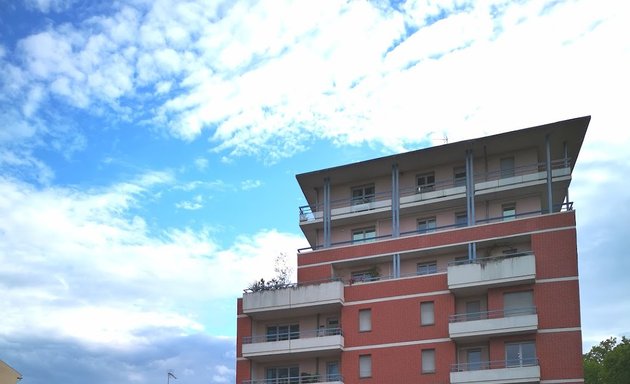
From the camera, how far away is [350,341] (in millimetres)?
52625

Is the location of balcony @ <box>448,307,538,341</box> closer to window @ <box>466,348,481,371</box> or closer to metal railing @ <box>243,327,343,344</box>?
window @ <box>466,348,481,371</box>

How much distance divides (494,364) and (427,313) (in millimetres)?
5396

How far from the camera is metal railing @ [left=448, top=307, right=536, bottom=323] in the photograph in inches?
1887

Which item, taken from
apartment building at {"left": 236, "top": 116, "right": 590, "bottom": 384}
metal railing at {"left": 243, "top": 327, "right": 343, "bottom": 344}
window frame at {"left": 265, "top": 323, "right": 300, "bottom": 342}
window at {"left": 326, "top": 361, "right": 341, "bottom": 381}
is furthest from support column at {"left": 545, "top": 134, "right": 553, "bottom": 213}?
window frame at {"left": 265, "top": 323, "right": 300, "bottom": 342}

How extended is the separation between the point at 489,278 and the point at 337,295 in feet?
33.9

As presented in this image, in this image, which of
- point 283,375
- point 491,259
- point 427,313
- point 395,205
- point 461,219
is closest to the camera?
point 491,259

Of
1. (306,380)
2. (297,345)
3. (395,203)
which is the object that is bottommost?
(306,380)

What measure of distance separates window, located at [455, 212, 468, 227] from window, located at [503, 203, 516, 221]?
260 cm

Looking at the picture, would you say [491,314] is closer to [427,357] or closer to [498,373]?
[498,373]

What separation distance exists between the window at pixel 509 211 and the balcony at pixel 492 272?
4.49 m

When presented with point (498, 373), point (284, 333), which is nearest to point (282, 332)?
point (284, 333)

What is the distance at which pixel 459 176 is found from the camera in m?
56.2

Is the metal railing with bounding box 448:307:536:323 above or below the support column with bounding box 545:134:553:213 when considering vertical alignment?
below

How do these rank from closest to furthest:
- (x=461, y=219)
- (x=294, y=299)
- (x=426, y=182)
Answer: (x=294, y=299)
(x=461, y=219)
(x=426, y=182)
